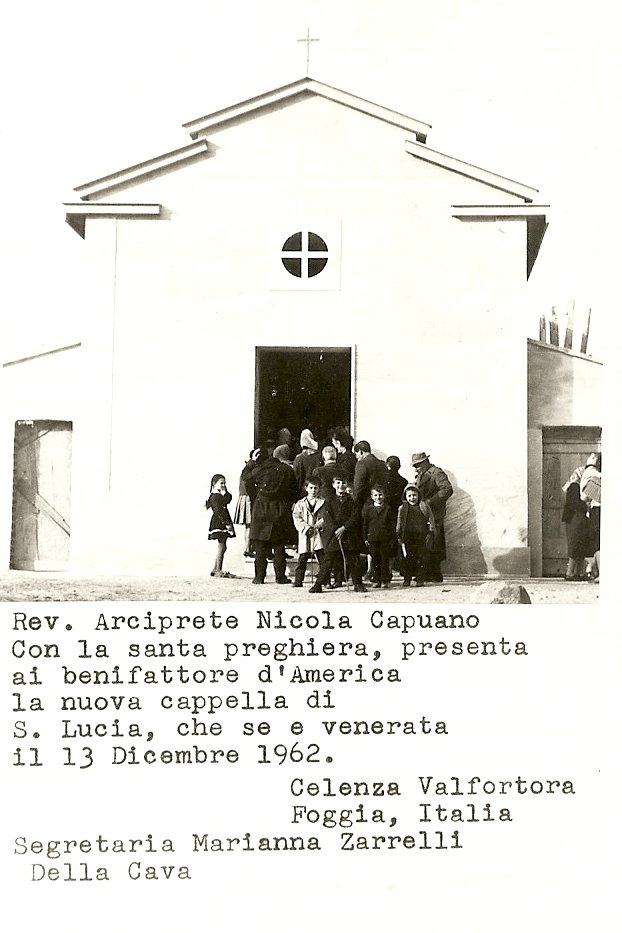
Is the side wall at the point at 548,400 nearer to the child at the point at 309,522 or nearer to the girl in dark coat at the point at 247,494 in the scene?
the child at the point at 309,522

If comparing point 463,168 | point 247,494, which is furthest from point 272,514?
point 463,168

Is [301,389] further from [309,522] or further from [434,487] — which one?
[309,522]

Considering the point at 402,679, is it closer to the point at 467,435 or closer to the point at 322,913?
the point at 322,913

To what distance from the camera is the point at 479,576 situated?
7.08 meters

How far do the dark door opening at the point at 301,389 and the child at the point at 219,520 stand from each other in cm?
48

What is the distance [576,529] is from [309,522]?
180 centimetres

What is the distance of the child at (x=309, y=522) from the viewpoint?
20.8ft

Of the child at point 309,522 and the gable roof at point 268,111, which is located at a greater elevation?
the gable roof at point 268,111

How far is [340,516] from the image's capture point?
647cm

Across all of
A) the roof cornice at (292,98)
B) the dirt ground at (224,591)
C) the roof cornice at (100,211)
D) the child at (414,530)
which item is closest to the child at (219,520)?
the dirt ground at (224,591)

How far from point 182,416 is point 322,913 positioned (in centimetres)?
375

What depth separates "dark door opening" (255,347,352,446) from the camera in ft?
24.1

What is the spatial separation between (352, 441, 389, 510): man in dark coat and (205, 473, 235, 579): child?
3.08 ft

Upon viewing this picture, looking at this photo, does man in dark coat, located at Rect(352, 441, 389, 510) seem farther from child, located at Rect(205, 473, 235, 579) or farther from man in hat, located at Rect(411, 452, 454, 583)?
child, located at Rect(205, 473, 235, 579)
